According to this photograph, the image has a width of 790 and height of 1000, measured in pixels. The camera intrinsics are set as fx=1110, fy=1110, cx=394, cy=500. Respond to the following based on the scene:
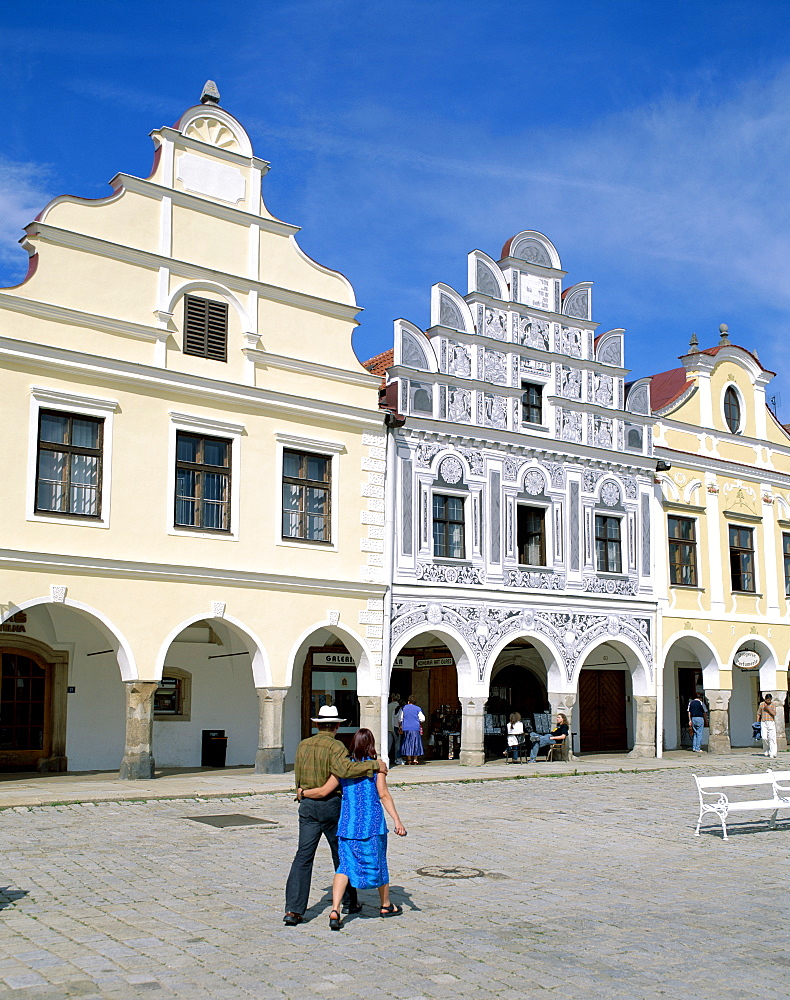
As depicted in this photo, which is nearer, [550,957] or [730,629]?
[550,957]

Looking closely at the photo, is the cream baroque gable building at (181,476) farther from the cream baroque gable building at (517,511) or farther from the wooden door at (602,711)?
the wooden door at (602,711)

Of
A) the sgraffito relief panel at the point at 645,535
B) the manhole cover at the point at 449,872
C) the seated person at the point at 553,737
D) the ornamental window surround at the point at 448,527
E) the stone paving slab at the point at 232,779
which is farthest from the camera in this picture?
the sgraffito relief panel at the point at 645,535

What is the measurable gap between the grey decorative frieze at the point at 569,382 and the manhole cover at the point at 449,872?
17.0 meters

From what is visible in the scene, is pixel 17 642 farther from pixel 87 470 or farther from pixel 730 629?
pixel 730 629

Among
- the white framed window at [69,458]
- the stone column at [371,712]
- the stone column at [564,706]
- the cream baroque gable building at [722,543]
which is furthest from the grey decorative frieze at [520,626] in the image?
the white framed window at [69,458]

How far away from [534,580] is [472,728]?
3.77m

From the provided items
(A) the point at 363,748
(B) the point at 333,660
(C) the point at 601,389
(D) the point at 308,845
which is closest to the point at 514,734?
(B) the point at 333,660

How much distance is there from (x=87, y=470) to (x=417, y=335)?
8415 millimetres

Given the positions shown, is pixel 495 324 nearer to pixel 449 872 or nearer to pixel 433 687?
pixel 433 687

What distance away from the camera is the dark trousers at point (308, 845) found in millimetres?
8508

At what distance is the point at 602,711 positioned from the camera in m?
29.3

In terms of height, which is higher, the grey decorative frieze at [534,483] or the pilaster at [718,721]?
the grey decorative frieze at [534,483]

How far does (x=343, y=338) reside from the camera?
892 inches

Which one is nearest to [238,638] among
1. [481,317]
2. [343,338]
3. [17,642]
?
[17,642]
